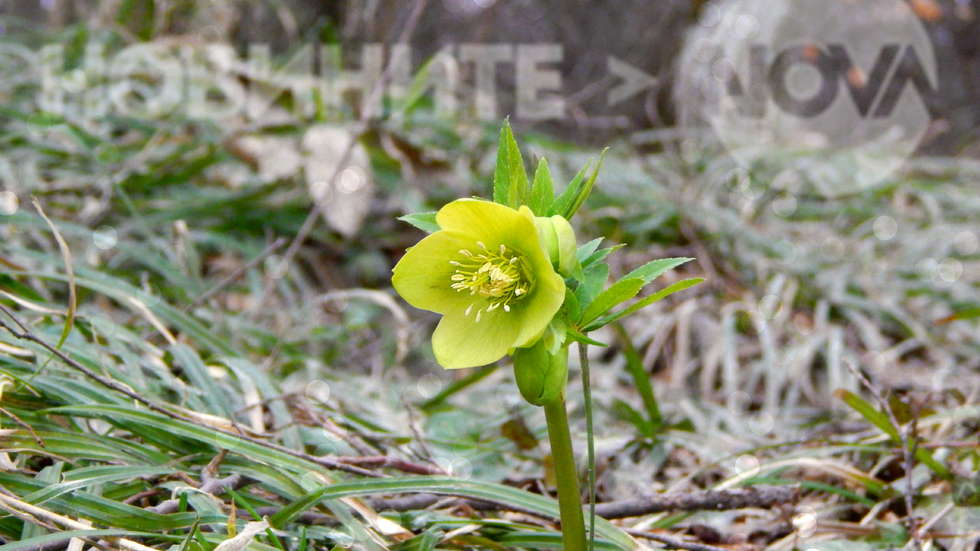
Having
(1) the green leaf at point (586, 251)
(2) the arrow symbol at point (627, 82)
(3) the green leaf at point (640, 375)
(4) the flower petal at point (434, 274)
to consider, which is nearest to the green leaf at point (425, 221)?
(4) the flower petal at point (434, 274)

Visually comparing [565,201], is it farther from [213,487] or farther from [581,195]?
[213,487]

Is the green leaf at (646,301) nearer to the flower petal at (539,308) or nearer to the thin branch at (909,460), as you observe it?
the flower petal at (539,308)

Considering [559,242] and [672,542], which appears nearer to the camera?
[559,242]

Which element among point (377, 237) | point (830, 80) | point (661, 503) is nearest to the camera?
point (661, 503)

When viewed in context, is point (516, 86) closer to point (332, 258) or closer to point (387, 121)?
point (387, 121)

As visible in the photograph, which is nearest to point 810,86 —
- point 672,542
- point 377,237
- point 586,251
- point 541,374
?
point 377,237

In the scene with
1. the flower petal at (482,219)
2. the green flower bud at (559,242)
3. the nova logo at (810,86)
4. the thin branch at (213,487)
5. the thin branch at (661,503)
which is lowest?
the thin branch at (661,503)
